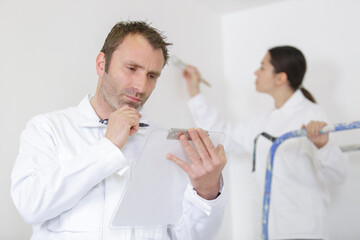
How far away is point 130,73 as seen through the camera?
117 centimetres

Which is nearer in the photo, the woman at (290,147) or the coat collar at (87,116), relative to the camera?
the coat collar at (87,116)

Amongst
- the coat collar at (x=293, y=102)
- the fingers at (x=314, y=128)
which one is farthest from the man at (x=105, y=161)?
the coat collar at (x=293, y=102)

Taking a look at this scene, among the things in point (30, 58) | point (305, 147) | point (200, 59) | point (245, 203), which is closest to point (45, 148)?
point (30, 58)

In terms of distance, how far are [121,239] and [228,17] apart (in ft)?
7.17

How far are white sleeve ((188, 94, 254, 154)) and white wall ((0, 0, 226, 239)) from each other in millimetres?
179

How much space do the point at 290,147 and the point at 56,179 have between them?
4.70 ft

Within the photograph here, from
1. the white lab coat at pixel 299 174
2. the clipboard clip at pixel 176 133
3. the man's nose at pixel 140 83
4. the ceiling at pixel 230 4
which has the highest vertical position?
the ceiling at pixel 230 4

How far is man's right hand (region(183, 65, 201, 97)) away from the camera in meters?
2.39

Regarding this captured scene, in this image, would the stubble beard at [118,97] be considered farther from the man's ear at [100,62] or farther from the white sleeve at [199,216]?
the white sleeve at [199,216]

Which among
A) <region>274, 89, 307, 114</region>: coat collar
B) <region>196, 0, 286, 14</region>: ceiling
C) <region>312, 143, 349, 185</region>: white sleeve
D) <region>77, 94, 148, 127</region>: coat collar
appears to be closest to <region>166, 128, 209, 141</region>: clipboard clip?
<region>77, 94, 148, 127</region>: coat collar

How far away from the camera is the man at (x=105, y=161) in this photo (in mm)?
948

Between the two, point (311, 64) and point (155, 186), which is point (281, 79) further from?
point (155, 186)

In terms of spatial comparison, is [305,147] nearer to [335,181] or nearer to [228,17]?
[335,181]

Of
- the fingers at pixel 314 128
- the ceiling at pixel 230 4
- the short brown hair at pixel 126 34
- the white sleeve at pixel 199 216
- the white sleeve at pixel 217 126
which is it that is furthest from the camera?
the ceiling at pixel 230 4
